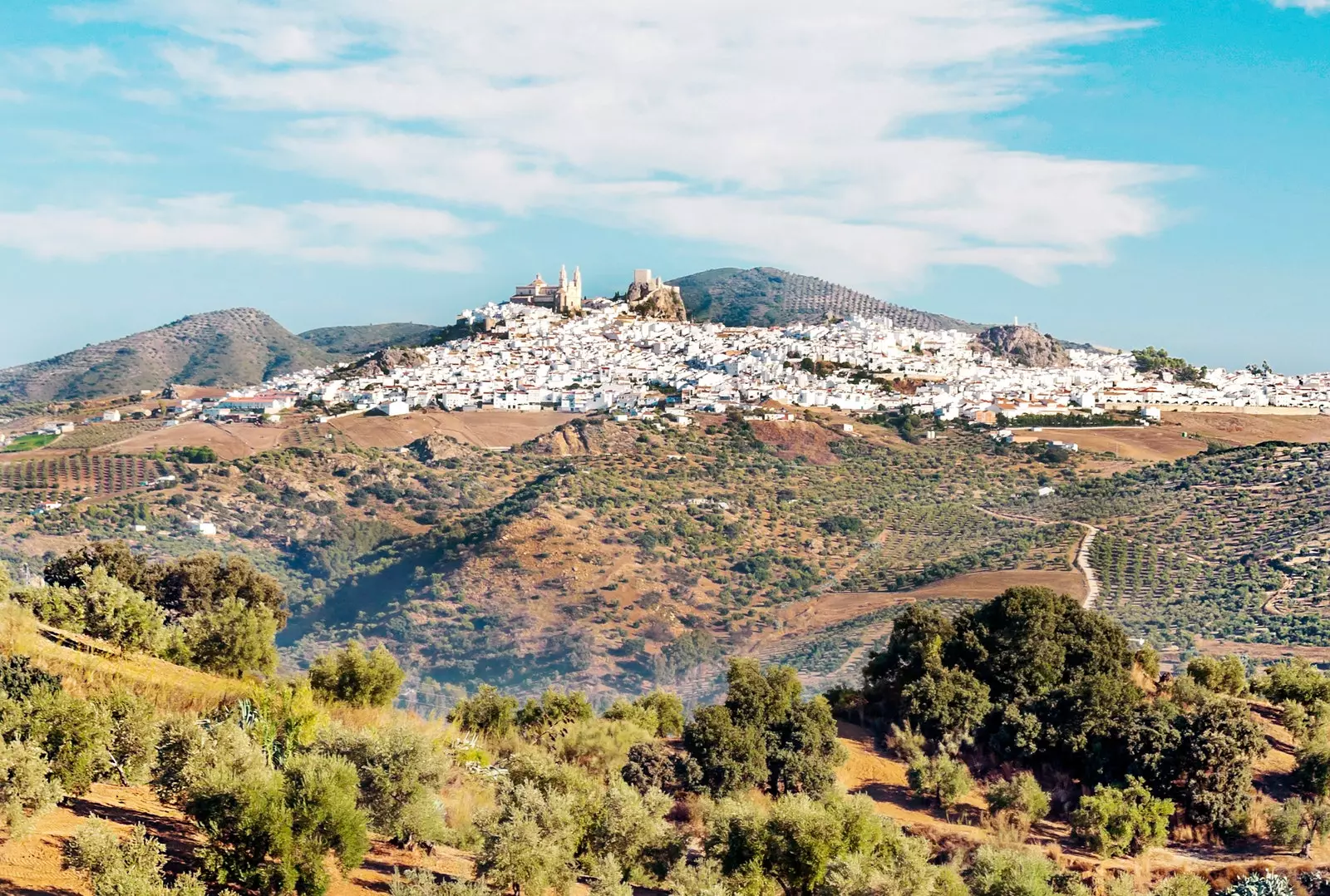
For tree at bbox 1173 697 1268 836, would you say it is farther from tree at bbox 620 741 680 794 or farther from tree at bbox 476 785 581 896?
tree at bbox 476 785 581 896

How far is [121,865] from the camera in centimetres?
1010

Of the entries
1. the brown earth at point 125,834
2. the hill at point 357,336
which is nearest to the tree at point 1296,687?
the brown earth at point 125,834

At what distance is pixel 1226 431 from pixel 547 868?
70.4 m

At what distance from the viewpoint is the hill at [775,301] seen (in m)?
144

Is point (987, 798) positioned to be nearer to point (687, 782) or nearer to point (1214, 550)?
point (687, 782)

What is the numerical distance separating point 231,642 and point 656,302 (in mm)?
99884

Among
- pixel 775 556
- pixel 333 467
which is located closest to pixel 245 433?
pixel 333 467

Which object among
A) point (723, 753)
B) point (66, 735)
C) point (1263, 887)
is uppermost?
point (66, 735)

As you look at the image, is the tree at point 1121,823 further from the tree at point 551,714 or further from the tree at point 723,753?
the tree at point 551,714

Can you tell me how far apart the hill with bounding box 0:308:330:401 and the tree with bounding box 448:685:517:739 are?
107 metres

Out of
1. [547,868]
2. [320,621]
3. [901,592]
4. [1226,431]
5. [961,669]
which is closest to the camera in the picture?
[547,868]

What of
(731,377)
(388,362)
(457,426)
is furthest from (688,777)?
(388,362)

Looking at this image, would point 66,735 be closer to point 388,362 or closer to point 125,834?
point 125,834

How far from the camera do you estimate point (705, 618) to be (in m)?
49.8
